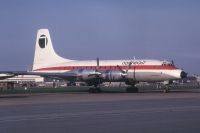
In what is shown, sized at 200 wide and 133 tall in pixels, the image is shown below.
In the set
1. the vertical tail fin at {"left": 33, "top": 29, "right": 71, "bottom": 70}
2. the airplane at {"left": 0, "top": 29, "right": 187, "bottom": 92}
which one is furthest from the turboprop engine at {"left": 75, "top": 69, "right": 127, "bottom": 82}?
the vertical tail fin at {"left": 33, "top": 29, "right": 71, "bottom": 70}

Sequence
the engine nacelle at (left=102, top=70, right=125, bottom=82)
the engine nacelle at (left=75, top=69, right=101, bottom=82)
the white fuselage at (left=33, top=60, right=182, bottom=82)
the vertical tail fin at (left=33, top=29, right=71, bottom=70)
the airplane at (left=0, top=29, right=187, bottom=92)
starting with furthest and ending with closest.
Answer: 1. the vertical tail fin at (left=33, top=29, right=71, bottom=70)
2. the engine nacelle at (left=75, top=69, right=101, bottom=82)
3. the engine nacelle at (left=102, top=70, right=125, bottom=82)
4. the airplane at (left=0, top=29, right=187, bottom=92)
5. the white fuselage at (left=33, top=60, right=182, bottom=82)

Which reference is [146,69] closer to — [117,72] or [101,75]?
[117,72]

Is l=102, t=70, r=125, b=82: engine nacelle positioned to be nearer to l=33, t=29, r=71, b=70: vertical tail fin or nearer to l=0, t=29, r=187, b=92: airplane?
l=0, t=29, r=187, b=92: airplane

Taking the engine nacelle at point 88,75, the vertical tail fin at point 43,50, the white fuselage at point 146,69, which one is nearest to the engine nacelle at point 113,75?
the engine nacelle at point 88,75

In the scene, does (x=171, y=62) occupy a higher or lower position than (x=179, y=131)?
higher

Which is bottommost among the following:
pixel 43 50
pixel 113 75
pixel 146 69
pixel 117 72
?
pixel 113 75

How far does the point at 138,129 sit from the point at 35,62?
45.8 meters

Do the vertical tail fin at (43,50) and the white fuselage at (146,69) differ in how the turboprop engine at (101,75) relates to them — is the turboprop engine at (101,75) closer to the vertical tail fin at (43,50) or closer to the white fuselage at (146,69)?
the white fuselage at (146,69)

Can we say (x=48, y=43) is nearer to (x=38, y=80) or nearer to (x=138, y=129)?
(x=138, y=129)

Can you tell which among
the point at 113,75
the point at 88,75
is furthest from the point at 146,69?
the point at 88,75

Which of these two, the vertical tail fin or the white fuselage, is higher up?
the vertical tail fin

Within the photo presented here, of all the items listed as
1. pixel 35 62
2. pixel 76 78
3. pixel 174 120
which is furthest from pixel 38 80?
pixel 174 120

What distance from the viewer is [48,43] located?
2245 inches

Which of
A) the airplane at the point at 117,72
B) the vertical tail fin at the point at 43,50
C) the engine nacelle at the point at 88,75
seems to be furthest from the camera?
the vertical tail fin at the point at 43,50
